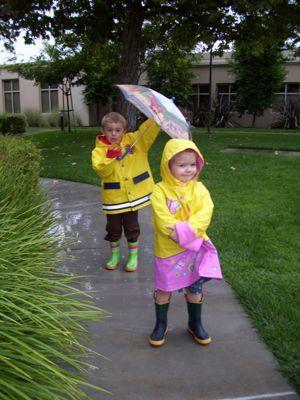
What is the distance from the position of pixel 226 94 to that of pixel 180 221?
25.6m

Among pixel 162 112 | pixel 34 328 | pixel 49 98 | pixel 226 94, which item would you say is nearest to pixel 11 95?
pixel 49 98

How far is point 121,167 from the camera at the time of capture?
400 centimetres

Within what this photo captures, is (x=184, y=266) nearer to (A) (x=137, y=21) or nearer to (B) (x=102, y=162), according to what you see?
(B) (x=102, y=162)

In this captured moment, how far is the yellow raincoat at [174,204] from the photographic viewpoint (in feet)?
9.21

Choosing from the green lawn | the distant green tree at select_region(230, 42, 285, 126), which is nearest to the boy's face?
the green lawn

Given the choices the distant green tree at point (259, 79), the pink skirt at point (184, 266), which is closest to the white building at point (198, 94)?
the distant green tree at point (259, 79)

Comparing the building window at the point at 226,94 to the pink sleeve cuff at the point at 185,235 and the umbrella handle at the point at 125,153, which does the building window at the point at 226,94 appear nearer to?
the umbrella handle at the point at 125,153

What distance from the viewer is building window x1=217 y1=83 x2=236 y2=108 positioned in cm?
2652

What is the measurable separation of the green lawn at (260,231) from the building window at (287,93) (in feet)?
55.2

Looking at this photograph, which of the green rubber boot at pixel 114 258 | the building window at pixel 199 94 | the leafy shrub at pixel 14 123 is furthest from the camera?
the building window at pixel 199 94

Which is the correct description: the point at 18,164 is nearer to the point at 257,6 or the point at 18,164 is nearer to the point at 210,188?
the point at 210,188

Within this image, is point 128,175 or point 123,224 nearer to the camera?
point 128,175

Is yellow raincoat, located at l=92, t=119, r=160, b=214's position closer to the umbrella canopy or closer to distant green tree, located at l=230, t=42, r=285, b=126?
the umbrella canopy

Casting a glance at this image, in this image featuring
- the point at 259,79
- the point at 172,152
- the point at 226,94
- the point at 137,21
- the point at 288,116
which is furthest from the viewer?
the point at 226,94
